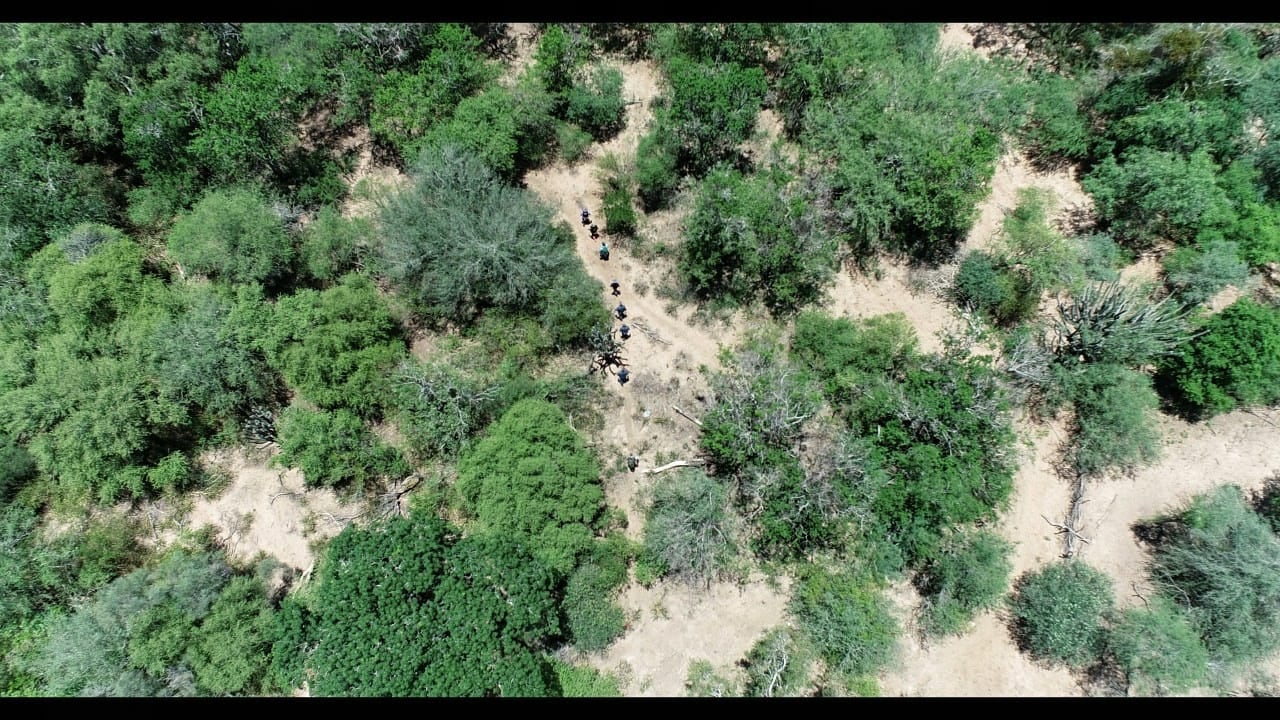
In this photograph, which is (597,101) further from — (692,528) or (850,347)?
(692,528)

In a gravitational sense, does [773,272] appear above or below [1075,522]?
above

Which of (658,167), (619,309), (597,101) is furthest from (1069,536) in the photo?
(597,101)

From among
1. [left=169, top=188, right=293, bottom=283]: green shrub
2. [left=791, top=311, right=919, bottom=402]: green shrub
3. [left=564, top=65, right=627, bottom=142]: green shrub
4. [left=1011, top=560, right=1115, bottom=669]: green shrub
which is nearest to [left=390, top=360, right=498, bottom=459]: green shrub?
[left=169, top=188, right=293, bottom=283]: green shrub

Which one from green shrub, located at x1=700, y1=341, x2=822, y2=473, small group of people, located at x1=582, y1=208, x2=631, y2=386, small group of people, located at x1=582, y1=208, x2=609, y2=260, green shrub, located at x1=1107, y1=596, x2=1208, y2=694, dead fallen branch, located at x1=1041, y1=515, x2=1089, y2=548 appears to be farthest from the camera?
small group of people, located at x1=582, y1=208, x2=609, y2=260

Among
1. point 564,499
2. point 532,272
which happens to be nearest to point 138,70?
point 532,272

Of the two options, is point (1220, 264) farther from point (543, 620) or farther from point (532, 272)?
point (543, 620)

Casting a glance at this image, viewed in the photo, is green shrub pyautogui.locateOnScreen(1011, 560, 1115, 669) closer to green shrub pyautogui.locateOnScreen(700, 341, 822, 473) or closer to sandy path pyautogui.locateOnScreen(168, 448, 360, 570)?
green shrub pyautogui.locateOnScreen(700, 341, 822, 473)

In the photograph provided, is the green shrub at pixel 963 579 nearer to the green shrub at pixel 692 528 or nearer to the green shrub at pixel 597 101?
the green shrub at pixel 692 528

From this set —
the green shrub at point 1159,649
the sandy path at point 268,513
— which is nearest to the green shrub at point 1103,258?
the green shrub at point 1159,649
